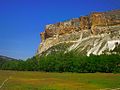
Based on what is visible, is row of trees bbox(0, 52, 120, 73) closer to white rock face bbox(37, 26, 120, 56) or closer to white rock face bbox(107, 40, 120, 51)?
white rock face bbox(107, 40, 120, 51)

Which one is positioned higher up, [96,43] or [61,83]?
[96,43]

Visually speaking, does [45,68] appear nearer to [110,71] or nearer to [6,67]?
[110,71]

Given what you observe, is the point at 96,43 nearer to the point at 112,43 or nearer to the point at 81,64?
the point at 112,43

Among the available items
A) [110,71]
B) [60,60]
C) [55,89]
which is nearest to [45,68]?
[60,60]

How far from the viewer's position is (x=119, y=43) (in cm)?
15875

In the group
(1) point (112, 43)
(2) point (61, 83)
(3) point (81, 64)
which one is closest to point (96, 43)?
(1) point (112, 43)

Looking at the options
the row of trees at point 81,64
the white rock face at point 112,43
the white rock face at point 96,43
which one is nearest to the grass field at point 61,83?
the row of trees at point 81,64

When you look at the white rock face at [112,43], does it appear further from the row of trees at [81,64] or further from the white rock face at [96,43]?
the row of trees at [81,64]

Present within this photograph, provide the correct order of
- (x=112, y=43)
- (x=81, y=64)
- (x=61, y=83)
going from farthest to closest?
(x=112, y=43)
(x=81, y=64)
(x=61, y=83)

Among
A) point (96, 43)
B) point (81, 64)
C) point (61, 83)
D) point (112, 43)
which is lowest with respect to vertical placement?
point (61, 83)

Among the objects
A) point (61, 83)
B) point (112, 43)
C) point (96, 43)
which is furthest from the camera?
point (96, 43)

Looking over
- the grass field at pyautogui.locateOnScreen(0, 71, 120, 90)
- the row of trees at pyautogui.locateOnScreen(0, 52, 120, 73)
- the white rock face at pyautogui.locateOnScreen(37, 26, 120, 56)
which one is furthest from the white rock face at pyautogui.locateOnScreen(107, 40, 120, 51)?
the grass field at pyautogui.locateOnScreen(0, 71, 120, 90)

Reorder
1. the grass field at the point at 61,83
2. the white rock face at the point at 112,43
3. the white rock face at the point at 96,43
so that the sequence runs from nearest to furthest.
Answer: the grass field at the point at 61,83 → the white rock face at the point at 112,43 → the white rock face at the point at 96,43

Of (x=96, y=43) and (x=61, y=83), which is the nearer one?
(x=61, y=83)
